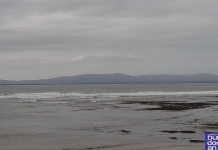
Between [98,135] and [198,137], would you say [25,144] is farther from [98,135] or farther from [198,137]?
[198,137]

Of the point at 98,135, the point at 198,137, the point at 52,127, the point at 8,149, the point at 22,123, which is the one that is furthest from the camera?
the point at 22,123

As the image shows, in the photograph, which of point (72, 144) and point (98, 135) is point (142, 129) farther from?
point (72, 144)

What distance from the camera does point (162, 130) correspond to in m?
21.3

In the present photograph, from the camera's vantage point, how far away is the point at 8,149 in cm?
1611

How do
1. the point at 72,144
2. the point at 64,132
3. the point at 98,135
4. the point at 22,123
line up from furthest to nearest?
the point at 22,123, the point at 64,132, the point at 98,135, the point at 72,144

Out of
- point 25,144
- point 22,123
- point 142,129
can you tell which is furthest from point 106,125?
point 25,144

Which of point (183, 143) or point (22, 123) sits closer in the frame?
point (183, 143)

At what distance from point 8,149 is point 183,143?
872 centimetres

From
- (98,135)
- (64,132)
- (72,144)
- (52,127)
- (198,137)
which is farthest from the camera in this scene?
(52,127)

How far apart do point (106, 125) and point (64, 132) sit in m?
4.16

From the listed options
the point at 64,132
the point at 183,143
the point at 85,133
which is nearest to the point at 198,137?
the point at 183,143

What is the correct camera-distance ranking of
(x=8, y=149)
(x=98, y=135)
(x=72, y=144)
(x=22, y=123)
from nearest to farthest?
(x=8, y=149)
(x=72, y=144)
(x=98, y=135)
(x=22, y=123)

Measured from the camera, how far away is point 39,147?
16547 millimetres

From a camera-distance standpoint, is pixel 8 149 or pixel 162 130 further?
pixel 162 130
